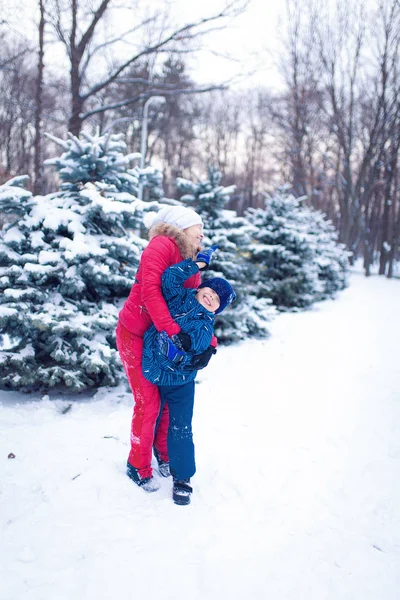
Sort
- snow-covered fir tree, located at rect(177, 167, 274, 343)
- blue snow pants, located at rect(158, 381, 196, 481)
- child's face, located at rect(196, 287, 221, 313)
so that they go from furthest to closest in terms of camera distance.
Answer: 1. snow-covered fir tree, located at rect(177, 167, 274, 343)
2. blue snow pants, located at rect(158, 381, 196, 481)
3. child's face, located at rect(196, 287, 221, 313)

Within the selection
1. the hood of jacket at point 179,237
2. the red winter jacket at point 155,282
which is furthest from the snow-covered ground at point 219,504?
the hood of jacket at point 179,237

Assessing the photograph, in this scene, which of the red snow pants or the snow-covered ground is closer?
the snow-covered ground

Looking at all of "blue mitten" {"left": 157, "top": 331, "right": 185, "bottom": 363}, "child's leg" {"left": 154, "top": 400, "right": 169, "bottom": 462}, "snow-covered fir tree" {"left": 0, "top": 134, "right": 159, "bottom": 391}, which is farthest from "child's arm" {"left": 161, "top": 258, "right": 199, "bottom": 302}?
"snow-covered fir tree" {"left": 0, "top": 134, "right": 159, "bottom": 391}

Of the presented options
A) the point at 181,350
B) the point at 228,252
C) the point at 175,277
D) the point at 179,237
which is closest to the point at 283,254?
the point at 228,252

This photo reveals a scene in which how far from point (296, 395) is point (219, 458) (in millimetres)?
1770

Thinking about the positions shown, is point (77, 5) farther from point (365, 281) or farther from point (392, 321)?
point (365, 281)

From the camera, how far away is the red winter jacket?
2.34m

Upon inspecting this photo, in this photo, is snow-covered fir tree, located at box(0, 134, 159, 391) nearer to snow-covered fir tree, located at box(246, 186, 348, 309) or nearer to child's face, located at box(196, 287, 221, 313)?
child's face, located at box(196, 287, 221, 313)

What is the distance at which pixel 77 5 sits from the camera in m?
8.92

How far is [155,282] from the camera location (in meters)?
2.38

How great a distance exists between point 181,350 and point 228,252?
15.9 feet

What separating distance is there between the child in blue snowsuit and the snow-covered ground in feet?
0.98

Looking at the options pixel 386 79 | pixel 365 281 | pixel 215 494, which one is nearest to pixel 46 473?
pixel 215 494

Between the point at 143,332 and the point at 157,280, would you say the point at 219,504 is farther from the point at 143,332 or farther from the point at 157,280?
the point at 157,280
